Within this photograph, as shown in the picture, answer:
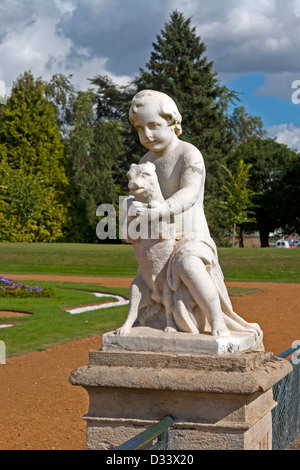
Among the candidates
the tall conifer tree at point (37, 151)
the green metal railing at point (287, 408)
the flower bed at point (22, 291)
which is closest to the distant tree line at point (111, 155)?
the tall conifer tree at point (37, 151)

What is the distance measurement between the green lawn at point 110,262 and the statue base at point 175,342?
18.0 metres

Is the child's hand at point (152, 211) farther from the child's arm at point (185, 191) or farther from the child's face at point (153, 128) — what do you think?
the child's face at point (153, 128)

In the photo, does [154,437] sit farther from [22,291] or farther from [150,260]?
[22,291]

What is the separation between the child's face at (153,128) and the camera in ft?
12.2

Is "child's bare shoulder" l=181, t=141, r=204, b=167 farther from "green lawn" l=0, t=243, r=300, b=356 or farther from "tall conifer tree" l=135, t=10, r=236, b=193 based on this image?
"tall conifer tree" l=135, t=10, r=236, b=193

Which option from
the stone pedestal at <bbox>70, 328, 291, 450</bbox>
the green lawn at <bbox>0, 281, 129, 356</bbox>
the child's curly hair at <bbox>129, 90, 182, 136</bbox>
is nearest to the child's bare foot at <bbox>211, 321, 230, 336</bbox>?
the stone pedestal at <bbox>70, 328, 291, 450</bbox>

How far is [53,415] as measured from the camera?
6.45 m

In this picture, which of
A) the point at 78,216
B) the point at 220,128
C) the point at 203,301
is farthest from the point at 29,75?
the point at 203,301

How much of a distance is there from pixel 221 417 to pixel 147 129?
1704 mm

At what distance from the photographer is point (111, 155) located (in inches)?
1831

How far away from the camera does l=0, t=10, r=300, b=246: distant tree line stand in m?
37.1

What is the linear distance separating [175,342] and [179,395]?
11.1 inches

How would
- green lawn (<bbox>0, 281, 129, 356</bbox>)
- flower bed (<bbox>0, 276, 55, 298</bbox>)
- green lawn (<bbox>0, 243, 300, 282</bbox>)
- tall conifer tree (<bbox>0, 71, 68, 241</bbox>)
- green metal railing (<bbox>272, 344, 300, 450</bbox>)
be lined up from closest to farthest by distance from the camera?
green metal railing (<bbox>272, 344, 300, 450</bbox>)
green lawn (<bbox>0, 281, 129, 356</bbox>)
flower bed (<bbox>0, 276, 55, 298</bbox>)
green lawn (<bbox>0, 243, 300, 282</bbox>)
tall conifer tree (<bbox>0, 71, 68, 241</bbox>)

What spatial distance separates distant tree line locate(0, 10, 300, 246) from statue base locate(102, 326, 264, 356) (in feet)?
103
